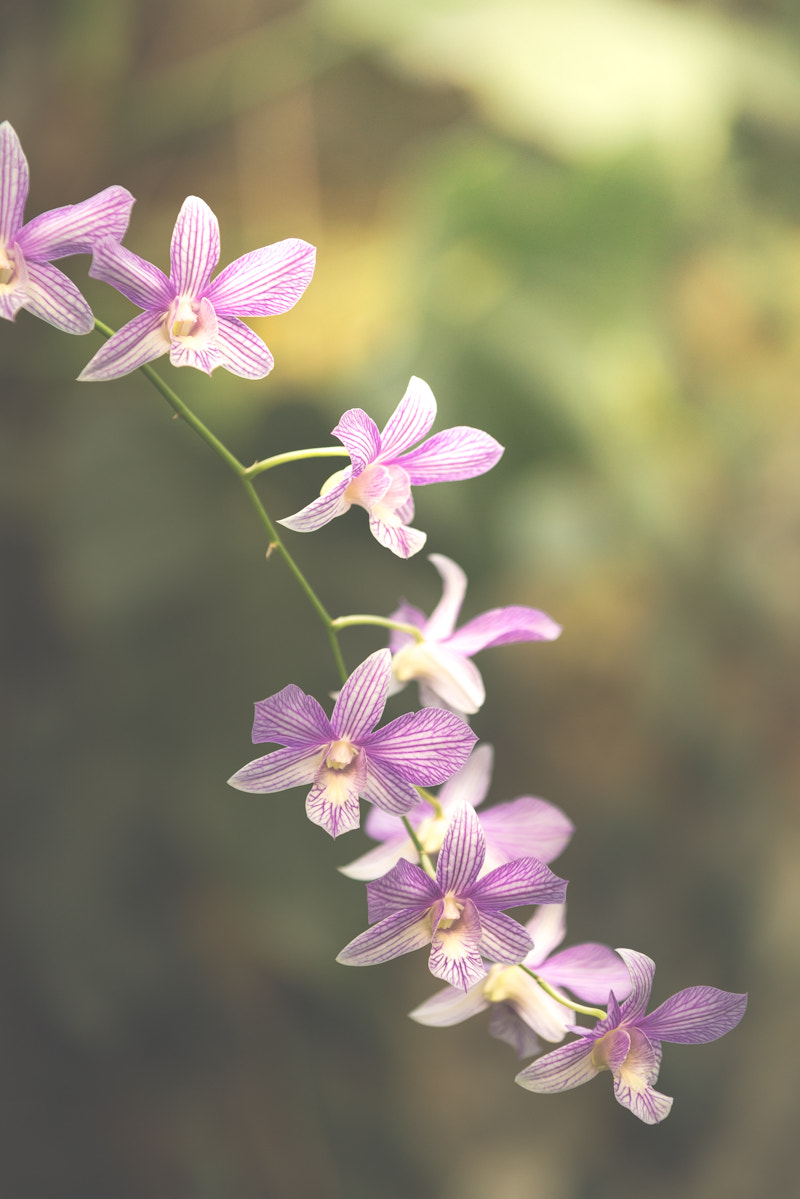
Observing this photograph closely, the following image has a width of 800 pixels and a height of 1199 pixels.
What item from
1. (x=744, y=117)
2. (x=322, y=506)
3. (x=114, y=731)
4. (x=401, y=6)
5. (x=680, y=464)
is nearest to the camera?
(x=322, y=506)

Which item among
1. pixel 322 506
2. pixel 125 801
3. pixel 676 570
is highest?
pixel 676 570

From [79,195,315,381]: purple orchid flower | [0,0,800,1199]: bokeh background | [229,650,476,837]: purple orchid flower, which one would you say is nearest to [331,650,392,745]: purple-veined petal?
[229,650,476,837]: purple orchid flower

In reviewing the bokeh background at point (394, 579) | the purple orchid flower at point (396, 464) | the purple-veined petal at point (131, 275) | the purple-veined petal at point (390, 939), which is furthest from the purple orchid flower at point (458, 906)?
the bokeh background at point (394, 579)

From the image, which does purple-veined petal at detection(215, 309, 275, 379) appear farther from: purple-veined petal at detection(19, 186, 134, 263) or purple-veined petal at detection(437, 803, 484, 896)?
purple-veined petal at detection(437, 803, 484, 896)

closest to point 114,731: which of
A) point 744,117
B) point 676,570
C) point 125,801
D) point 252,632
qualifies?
point 125,801

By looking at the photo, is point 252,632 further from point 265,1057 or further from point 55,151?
point 55,151

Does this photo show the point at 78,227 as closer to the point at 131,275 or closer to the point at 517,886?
the point at 131,275
